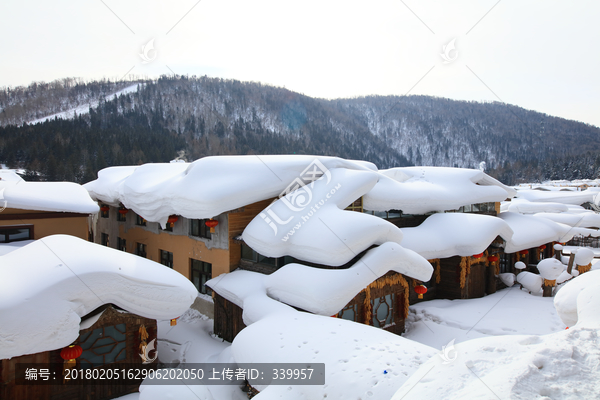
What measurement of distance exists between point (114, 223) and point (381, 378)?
1982cm

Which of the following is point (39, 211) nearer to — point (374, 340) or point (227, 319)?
point (227, 319)

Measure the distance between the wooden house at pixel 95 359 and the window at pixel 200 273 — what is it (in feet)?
16.5

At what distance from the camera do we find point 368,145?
112 meters

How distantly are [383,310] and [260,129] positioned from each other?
83.6 meters

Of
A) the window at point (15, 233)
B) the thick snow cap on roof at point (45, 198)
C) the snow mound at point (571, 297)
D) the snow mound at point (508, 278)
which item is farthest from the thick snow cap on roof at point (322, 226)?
the snow mound at point (508, 278)

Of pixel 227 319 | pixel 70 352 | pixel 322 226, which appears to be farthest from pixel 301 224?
pixel 70 352

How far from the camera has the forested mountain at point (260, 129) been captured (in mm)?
48125

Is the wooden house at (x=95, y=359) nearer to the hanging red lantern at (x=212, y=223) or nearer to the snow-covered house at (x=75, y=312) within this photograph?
the snow-covered house at (x=75, y=312)

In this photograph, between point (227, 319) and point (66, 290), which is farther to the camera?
point (227, 319)

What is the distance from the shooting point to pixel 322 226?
36.6 feet

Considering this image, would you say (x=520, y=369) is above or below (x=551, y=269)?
above

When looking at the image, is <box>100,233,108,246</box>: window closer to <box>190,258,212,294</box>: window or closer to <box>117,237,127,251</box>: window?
<box>117,237,127,251</box>: window

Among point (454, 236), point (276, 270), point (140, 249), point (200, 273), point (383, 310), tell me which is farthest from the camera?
point (140, 249)

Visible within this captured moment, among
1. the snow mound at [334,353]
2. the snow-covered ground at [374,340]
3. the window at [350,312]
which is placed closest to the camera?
the snow mound at [334,353]
